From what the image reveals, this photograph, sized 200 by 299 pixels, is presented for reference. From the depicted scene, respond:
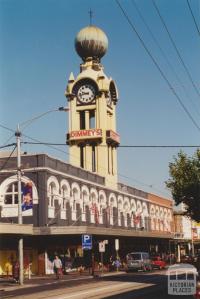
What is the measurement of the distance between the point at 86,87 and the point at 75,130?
5.85 m

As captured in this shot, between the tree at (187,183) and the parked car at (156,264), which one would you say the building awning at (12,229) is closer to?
the tree at (187,183)

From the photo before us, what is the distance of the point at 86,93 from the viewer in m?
75.2

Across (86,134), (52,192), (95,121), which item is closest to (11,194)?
(52,192)

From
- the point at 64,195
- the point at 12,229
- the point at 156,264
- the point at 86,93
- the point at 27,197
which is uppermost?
the point at 86,93

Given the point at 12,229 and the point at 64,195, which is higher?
the point at 64,195

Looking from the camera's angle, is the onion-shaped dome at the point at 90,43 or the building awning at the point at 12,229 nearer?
the building awning at the point at 12,229

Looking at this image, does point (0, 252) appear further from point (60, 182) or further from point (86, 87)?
point (86, 87)

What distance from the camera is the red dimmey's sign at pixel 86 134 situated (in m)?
71.4

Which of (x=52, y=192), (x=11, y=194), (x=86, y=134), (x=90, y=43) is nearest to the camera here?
(x=11, y=194)

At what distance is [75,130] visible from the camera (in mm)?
73625

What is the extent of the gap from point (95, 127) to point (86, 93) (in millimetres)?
4889

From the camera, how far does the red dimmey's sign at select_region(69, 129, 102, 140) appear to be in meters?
71.4

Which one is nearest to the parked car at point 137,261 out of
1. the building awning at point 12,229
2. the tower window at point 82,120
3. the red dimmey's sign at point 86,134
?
the building awning at point 12,229

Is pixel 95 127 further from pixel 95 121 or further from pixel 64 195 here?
pixel 64 195
